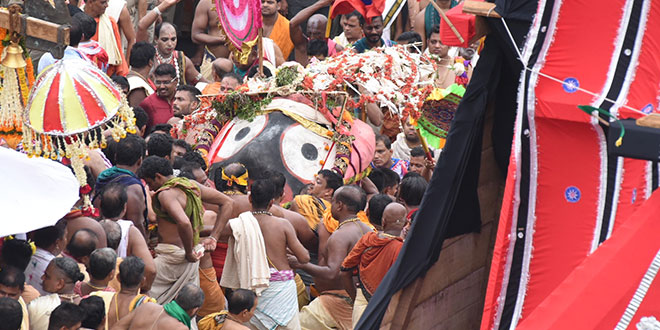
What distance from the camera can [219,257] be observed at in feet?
28.1

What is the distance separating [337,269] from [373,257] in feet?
1.73

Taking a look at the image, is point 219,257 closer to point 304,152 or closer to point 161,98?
point 304,152

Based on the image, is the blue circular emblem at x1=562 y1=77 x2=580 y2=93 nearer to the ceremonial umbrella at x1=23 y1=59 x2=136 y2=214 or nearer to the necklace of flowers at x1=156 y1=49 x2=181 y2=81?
the ceremonial umbrella at x1=23 y1=59 x2=136 y2=214

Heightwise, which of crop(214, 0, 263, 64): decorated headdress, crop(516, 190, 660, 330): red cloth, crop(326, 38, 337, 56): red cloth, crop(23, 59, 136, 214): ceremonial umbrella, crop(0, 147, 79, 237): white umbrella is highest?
crop(516, 190, 660, 330): red cloth

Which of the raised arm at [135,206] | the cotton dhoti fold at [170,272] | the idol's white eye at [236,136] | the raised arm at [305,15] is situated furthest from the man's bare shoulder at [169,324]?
the raised arm at [305,15]

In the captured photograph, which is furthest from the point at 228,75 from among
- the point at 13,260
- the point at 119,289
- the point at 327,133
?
the point at 13,260

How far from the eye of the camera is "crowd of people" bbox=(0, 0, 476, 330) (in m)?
6.61

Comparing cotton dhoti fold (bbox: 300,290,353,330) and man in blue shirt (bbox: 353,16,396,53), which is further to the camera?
man in blue shirt (bbox: 353,16,396,53)

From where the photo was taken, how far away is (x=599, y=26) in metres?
5.28

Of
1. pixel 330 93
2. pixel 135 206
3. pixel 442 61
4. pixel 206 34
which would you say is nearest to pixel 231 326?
pixel 135 206

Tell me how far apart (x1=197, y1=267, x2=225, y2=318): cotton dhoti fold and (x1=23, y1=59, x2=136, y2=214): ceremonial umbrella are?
2042 millimetres

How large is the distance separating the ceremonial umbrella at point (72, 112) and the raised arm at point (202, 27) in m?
6.88

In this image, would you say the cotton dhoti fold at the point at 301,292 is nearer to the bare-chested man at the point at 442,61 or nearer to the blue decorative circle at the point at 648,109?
the bare-chested man at the point at 442,61

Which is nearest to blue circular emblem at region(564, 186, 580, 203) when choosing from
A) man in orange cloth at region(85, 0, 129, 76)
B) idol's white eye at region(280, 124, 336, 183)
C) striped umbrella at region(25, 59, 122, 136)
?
striped umbrella at region(25, 59, 122, 136)
